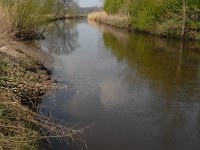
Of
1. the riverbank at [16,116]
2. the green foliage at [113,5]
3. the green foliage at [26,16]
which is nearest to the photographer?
the riverbank at [16,116]

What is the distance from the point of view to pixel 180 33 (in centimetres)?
3209

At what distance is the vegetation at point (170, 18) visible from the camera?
32031 mm

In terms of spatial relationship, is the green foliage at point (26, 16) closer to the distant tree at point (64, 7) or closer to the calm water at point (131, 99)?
the calm water at point (131, 99)

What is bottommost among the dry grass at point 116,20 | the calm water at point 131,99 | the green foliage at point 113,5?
the dry grass at point 116,20

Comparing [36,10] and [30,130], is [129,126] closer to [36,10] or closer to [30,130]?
[30,130]

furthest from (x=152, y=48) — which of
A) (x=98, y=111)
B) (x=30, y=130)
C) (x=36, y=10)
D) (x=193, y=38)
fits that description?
(x=30, y=130)

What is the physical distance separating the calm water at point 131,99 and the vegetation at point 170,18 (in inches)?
350

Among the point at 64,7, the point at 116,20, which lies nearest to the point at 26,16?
the point at 116,20

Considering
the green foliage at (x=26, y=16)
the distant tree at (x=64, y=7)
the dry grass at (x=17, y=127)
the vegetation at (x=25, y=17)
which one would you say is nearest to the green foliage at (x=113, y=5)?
the distant tree at (x=64, y=7)

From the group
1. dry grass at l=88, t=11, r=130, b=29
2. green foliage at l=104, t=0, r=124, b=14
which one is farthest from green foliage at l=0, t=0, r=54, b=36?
green foliage at l=104, t=0, r=124, b=14

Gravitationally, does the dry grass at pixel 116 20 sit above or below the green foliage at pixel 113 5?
below

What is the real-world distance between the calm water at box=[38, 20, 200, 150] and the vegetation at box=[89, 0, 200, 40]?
890 cm

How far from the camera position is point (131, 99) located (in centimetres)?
1338

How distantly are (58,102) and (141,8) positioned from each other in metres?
27.2
